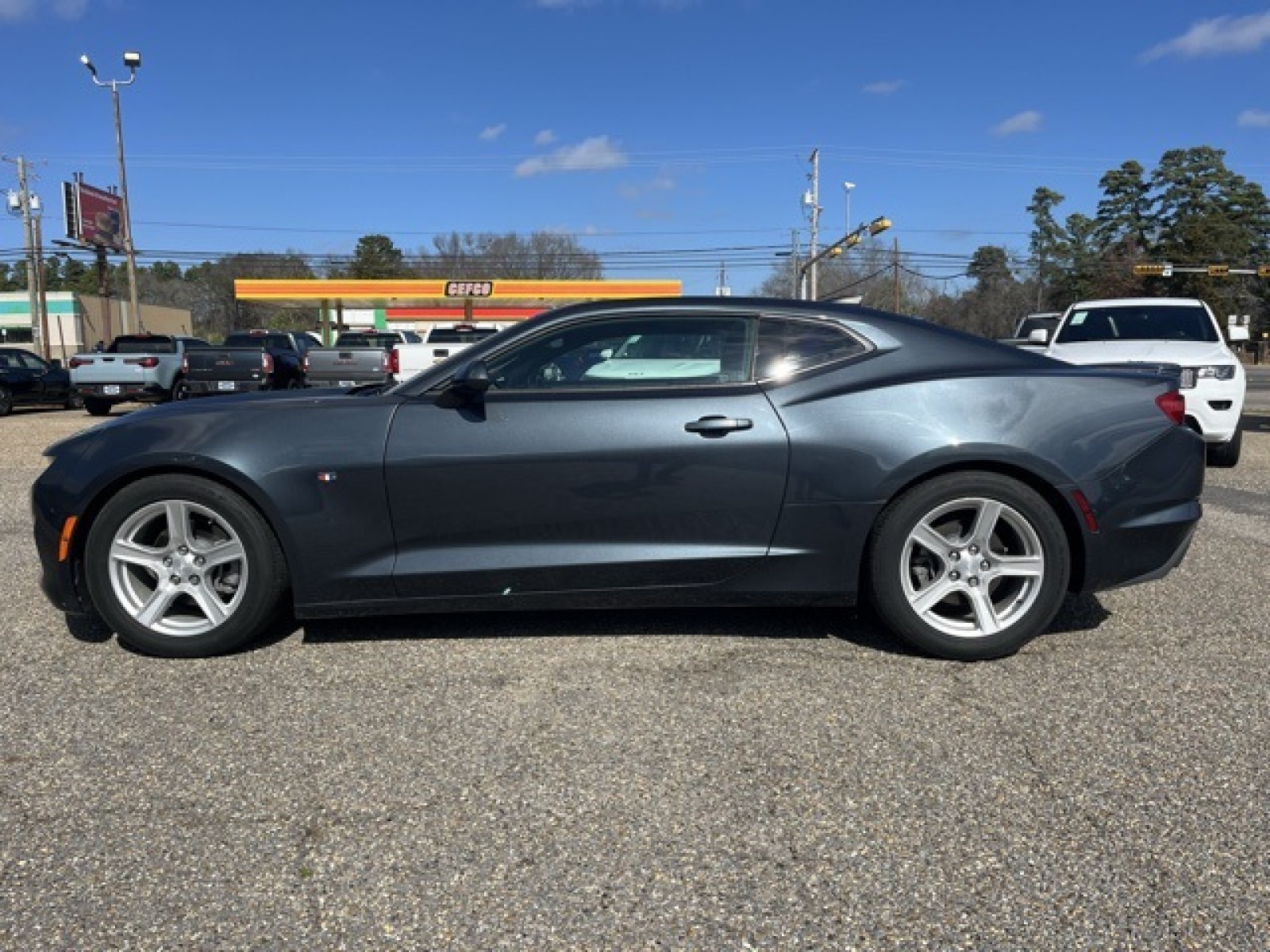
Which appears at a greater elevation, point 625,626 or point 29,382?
point 625,626

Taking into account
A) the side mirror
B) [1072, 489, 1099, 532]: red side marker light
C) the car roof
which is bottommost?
[1072, 489, 1099, 532]: red side marker light

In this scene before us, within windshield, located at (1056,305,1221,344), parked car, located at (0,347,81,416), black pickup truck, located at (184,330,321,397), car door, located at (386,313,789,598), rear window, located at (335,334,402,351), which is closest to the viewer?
car door, located at (386,313,789,598)

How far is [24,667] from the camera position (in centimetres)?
385

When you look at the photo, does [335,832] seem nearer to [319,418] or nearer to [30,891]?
[30,891]

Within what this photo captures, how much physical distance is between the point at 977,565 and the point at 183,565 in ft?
10.6

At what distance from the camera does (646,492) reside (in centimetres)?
374

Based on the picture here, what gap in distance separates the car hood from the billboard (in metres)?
48.6

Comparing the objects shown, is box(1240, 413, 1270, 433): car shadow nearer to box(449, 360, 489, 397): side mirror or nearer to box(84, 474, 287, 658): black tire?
box(449, 360, 489, 397): side mirror

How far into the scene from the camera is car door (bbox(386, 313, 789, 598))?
12.2ft

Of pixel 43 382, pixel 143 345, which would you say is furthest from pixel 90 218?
pixel 143 345

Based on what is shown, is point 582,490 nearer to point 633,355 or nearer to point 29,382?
A: point 633,355

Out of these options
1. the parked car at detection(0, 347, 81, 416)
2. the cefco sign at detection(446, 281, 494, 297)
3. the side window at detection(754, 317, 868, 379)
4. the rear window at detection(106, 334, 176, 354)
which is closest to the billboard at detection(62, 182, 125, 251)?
the cefco sign at detection(446, 281, 494, 297)

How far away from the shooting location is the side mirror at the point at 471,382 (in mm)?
3736

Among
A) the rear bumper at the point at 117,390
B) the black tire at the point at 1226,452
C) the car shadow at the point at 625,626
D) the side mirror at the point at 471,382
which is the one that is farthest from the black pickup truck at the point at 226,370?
the black tire at the point at 1226,452
